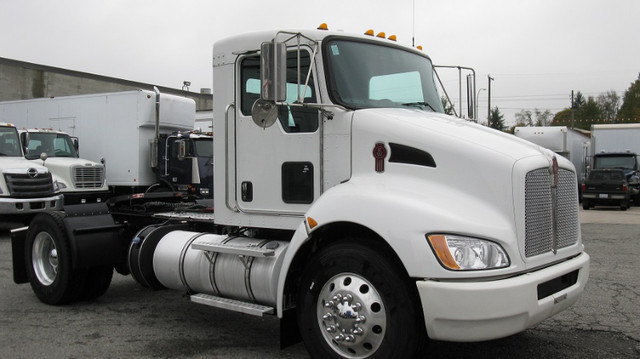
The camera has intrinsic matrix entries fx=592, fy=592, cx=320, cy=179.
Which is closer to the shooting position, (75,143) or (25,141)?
(25,141)

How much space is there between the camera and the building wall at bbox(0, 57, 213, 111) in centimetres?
2600

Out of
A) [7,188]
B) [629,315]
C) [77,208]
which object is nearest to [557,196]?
[629,315]

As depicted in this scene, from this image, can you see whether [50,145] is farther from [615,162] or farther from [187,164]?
[615,162]

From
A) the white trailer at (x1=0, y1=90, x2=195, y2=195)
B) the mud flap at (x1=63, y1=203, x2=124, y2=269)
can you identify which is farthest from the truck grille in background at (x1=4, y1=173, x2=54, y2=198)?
the mud flap at (x1=63, y1=203, x2=124, y2=269)

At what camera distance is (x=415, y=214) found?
3.95 m

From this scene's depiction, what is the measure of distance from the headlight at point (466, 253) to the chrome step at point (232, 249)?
162cm

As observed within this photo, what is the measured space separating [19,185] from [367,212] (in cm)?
1141

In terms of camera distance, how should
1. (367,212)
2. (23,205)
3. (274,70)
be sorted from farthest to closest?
(23,205) < (274,70) < (367,212)

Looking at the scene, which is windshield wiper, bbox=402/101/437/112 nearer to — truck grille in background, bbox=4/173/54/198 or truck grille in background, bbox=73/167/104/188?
truck grille in background, bbox=4/173/54/198

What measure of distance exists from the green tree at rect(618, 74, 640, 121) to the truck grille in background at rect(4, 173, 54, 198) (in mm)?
74702

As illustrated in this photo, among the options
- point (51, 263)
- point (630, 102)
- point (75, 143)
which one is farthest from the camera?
point (630, 102)

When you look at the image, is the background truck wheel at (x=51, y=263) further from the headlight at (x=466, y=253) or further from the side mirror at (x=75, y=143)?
the side mirror at (x=75, y=143)

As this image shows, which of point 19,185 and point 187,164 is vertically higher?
point 187,164

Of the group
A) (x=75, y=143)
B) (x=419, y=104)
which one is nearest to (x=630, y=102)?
(x=75, y=143)
